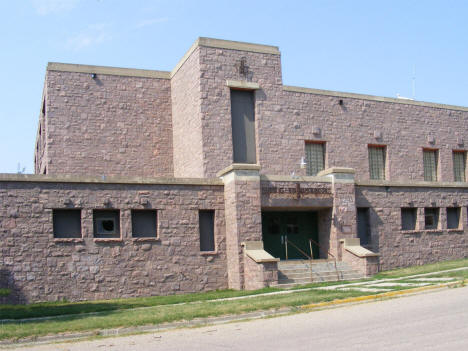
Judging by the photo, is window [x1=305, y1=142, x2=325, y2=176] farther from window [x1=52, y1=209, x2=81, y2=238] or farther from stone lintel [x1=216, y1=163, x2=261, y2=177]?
Result: window [x1=52, y1=209, x2=81, y2=238]

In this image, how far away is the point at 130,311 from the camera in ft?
51.1

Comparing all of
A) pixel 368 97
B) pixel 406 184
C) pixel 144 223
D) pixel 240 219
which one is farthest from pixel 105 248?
pixel 368 97

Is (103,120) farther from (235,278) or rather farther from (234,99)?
(235,278)

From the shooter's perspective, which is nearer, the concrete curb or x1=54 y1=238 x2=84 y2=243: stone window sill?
the concrete curb

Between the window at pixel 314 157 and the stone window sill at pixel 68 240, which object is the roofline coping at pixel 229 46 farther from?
the stone window sill at pixel 68 240

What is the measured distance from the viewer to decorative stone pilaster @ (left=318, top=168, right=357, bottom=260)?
23.6 m

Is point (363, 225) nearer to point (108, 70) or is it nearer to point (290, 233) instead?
point (290, 233)

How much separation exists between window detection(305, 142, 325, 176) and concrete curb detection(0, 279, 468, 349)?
Result: 12.9m

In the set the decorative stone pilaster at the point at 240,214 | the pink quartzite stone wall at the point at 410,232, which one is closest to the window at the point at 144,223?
the decorative stone pilaster at the point at 240,214

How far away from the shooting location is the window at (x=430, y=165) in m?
32.5

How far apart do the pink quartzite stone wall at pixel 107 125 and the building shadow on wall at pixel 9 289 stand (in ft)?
25.5

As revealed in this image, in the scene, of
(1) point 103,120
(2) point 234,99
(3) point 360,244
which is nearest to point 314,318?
(3) point 360,244

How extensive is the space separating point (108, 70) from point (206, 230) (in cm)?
1025

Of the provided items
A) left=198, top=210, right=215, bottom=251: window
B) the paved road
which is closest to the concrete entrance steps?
left=198, top=210, right=215, bottom=251: window
